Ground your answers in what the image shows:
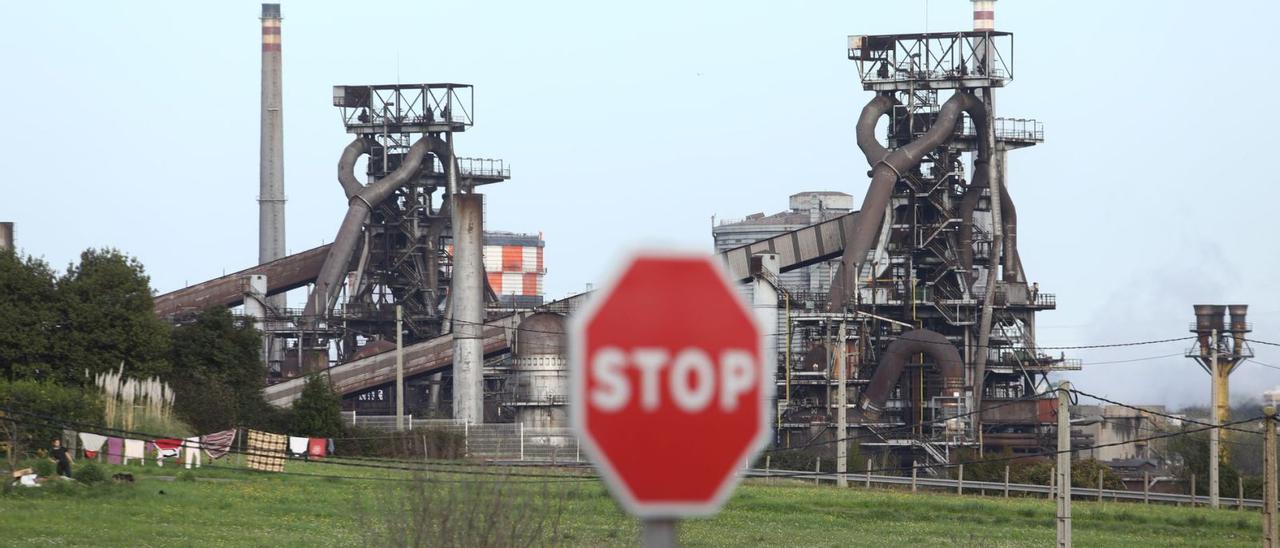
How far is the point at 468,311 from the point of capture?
2339 inches

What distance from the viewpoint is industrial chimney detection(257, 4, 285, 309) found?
3145 inches

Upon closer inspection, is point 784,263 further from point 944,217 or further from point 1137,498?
point 1137,498

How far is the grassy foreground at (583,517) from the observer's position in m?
27.2

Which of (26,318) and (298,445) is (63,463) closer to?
(298,445)

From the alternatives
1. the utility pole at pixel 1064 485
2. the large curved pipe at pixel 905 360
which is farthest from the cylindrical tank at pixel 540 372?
the utility pole at pixel 1064 485

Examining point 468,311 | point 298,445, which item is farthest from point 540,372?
point 298,445

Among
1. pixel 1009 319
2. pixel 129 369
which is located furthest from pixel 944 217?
pixel 129 369

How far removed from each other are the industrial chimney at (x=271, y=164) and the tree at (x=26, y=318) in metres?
31.1

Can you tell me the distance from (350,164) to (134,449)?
116 feet

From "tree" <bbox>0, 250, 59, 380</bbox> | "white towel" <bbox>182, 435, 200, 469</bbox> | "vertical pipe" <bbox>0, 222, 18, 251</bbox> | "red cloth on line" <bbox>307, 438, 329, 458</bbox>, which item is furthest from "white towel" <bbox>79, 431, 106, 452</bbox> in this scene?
"vertical pipe" <bbox>0, 222, 18, 251</bbox>

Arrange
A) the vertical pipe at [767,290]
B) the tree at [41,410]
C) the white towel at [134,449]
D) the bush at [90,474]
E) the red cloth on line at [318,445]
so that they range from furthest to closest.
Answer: the vertical pipe at [767,290] → the red cloth on line at [318,445] → the white towel at [134,449] → the tree at [41,410] → the bush at [90,474]

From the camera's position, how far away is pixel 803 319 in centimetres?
5991

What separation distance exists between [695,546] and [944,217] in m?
34.4

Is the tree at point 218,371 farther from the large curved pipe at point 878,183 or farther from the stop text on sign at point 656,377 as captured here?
the stop text on sign at point 656,377
